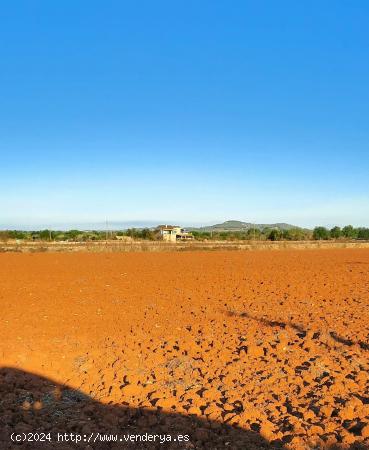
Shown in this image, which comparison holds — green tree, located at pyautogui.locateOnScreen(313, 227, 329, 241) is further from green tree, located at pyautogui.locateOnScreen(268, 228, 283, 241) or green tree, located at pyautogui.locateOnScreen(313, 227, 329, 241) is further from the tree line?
green tree, located at pyautogui.locateOnScreen(268, 228, 283, 241)

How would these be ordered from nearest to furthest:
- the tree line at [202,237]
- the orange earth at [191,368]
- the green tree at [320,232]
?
1. the orange earth at [191,368]
2. the tree line at [202,237]
3. the green tree at [320,232]

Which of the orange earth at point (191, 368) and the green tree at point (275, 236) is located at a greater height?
the green tree at point (275, 236)

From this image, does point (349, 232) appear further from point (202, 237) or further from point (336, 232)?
point (202, 237)

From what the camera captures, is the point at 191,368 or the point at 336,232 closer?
the point at 191,368

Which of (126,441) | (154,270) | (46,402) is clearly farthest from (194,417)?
(154,270)

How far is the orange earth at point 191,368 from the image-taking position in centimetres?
477

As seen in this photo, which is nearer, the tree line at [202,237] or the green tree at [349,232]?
the tree line at [202,237]

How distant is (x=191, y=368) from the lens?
664cm

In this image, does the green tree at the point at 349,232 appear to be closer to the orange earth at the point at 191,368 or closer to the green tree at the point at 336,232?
the green tree at the point at 336,232

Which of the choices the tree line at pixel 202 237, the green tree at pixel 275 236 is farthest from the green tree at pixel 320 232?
the green tree at pixel 275 236

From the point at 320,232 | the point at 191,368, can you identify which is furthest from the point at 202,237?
the point at 191,368

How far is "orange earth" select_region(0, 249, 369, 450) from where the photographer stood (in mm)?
4766

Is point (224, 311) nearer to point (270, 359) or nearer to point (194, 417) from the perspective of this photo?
point (270, 359)

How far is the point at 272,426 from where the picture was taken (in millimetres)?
4715
